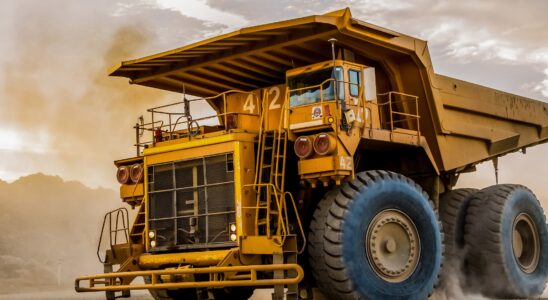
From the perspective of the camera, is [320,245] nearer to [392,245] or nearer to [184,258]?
[392,245]

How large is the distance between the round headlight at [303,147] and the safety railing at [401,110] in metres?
2.28

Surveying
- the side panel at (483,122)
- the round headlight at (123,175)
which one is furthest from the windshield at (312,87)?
the round headlight at (123,175)

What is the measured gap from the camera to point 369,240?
1215cm

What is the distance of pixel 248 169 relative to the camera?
12.4 metres

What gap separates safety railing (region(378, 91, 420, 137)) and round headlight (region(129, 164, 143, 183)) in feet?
13.4

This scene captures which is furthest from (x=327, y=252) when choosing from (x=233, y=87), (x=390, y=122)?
(x=233, y=87)

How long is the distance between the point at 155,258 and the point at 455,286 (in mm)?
5457

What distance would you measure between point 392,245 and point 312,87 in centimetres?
261

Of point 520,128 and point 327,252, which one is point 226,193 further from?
point 520,128

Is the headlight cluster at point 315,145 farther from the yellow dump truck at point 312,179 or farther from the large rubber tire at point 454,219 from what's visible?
the large rubber tire at point 454,219

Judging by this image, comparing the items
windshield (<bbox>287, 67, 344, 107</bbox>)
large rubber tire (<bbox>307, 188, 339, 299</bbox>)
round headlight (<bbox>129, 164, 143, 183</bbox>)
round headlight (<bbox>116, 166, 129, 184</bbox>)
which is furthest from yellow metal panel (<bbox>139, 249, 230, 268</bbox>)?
windshield (<bbox>287, 67, 344, 107</bbox>)

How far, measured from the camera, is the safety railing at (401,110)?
14055 millimetres

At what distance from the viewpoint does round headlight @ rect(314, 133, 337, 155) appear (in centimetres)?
1184

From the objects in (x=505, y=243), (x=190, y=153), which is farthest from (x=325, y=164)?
(x=505, y=243)
